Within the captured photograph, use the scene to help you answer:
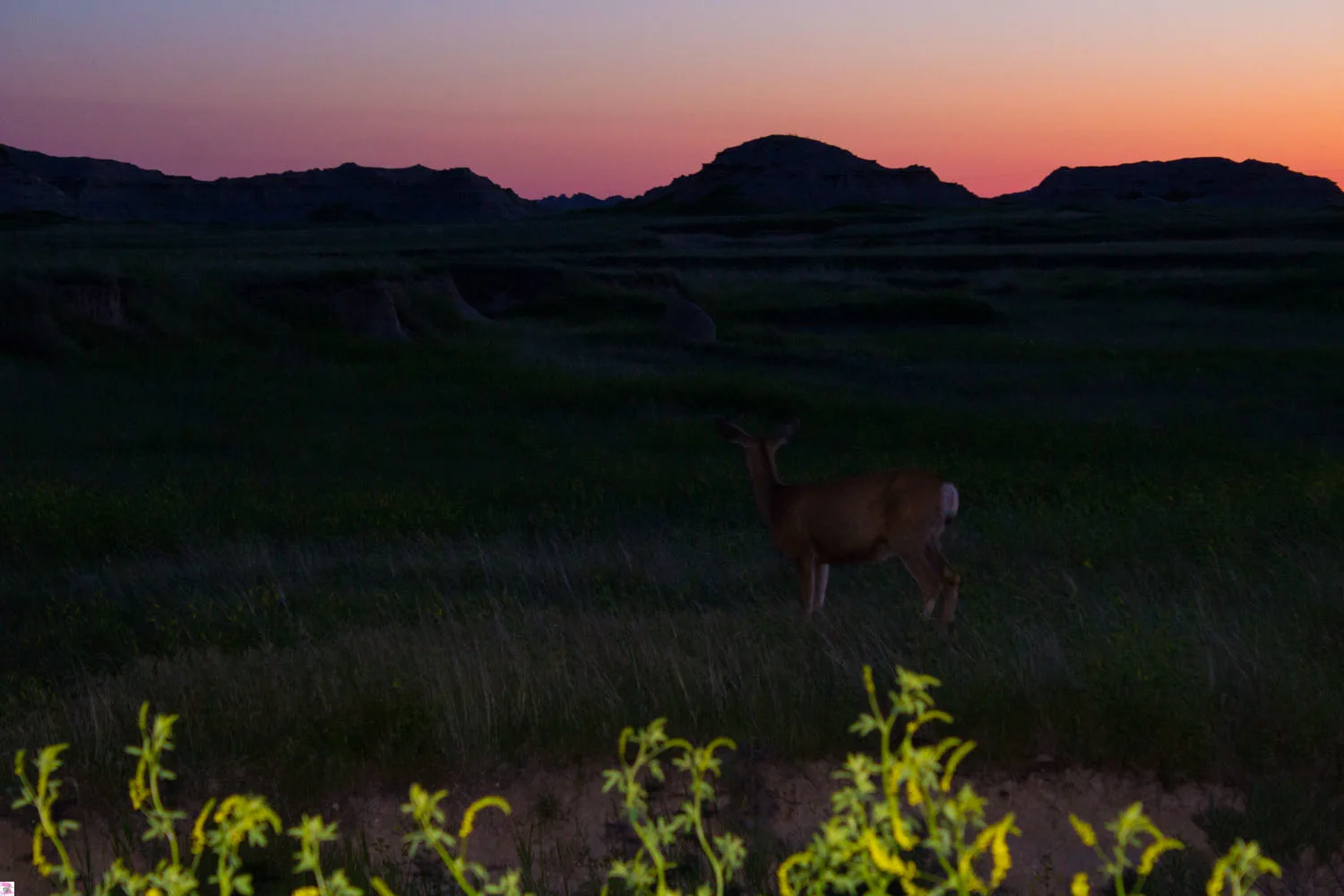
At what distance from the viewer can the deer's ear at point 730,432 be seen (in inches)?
390

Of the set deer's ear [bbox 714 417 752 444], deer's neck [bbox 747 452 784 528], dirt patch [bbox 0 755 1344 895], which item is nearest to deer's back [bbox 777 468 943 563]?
deer's neck [bbox 747 452 784 528]

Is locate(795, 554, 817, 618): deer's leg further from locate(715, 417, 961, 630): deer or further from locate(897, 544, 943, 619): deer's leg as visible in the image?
locate(897, 544, 943, 619): deer's leg

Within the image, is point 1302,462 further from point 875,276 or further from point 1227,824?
point 875,276

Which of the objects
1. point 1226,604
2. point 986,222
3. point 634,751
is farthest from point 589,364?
point 986,222

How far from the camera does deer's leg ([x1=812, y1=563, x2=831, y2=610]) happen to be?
31.5 feet

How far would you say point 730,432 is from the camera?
9992mm

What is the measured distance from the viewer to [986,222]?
9819 cm

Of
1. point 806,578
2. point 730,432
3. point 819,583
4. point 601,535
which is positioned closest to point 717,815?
point 806,578

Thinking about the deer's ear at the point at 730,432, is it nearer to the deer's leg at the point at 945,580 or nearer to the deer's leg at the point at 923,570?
the deer's leg at the point at 923,570

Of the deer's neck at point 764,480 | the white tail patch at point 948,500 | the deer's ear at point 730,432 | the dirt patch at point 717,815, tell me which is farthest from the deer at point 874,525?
the dirt patch at point 717,815

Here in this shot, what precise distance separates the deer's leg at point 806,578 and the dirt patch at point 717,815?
10.8 feet

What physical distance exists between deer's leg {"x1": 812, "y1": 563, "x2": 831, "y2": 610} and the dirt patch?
3.42 meters

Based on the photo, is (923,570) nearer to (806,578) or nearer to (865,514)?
(865,514)

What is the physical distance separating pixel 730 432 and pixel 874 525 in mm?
1337
